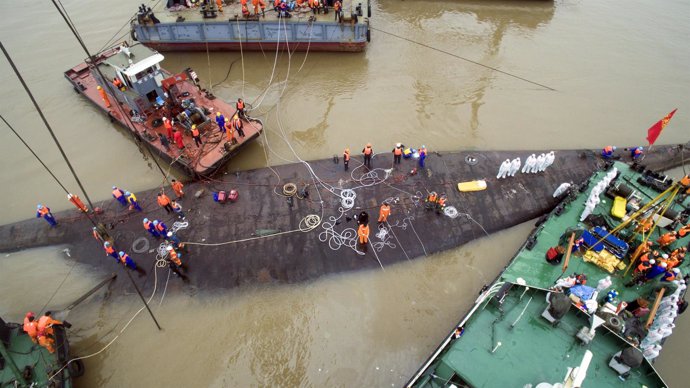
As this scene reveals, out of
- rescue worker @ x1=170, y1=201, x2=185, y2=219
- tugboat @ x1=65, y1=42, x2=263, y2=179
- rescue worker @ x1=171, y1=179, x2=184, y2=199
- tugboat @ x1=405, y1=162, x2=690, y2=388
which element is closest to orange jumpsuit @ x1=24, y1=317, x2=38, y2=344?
rescue worker @ x1=170, y1=201, x2=185, y2=219

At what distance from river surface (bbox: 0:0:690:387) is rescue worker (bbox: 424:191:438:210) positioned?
1.74 meters

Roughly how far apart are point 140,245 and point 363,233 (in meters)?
7.77

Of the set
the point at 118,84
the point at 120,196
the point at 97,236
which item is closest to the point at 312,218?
the point at 120,196

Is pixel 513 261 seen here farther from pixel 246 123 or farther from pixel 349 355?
pixel 246 123

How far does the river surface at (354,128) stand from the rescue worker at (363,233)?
119 centimetres

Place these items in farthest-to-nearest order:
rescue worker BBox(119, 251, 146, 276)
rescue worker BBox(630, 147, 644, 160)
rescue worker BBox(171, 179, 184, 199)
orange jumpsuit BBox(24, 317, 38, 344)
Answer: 1. rescue worker BBox(630, 147, 644, 160)
2. rescue worker BBox(171, 179, 184, 199)
3. rescue worker BBox(119, 251, 146, 276)
4. orange jumpsuit BBox(24, 317, 38, 344)

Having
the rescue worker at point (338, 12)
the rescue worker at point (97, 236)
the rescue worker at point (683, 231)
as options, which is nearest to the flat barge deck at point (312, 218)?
the rescue worker at point (97, 236)

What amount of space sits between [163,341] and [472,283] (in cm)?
991

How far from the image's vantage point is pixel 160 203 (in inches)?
518

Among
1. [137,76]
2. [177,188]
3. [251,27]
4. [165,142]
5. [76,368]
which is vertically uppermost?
[251,27]

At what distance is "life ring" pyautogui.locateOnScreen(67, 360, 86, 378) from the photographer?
10359 mm

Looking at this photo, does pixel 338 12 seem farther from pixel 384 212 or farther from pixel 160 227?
pixel 160 227

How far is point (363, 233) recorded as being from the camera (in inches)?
480

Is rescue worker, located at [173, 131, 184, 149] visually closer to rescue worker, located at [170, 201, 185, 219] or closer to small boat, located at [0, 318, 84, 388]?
rescue worker, located at [170, 201, 185, 219]
